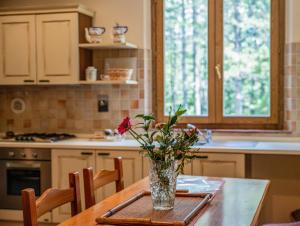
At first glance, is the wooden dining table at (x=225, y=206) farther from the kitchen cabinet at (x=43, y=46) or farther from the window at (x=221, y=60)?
the kitchen cabinet at (x=43, y=46)

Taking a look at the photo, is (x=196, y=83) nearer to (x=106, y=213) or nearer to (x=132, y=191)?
(x=132, y=191)

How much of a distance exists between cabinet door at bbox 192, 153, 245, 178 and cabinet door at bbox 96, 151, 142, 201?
464mm

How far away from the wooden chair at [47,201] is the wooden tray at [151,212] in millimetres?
232

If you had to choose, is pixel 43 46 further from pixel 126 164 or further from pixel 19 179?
pixel 126 164

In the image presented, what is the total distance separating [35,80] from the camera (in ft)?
14.9

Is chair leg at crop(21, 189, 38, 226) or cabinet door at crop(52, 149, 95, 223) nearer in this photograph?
chair leg at crop(21, 189, 38, 226)

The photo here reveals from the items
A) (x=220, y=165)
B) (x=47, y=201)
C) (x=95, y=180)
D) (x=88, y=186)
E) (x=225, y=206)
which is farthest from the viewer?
(x=220, y=165)

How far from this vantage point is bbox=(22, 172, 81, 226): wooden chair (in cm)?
186

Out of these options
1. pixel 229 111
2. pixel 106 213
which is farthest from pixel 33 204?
pixel 229 111

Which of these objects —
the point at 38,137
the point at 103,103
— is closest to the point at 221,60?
the point at 103,103

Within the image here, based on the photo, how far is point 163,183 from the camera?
2.11 m

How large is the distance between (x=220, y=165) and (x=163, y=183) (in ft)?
6.09

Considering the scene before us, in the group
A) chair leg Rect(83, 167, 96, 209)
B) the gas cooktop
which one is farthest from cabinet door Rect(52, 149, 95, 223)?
chair leg Rect(83, 167, 96, 209)

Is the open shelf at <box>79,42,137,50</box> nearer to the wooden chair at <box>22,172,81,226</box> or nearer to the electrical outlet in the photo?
the electrical outlet
